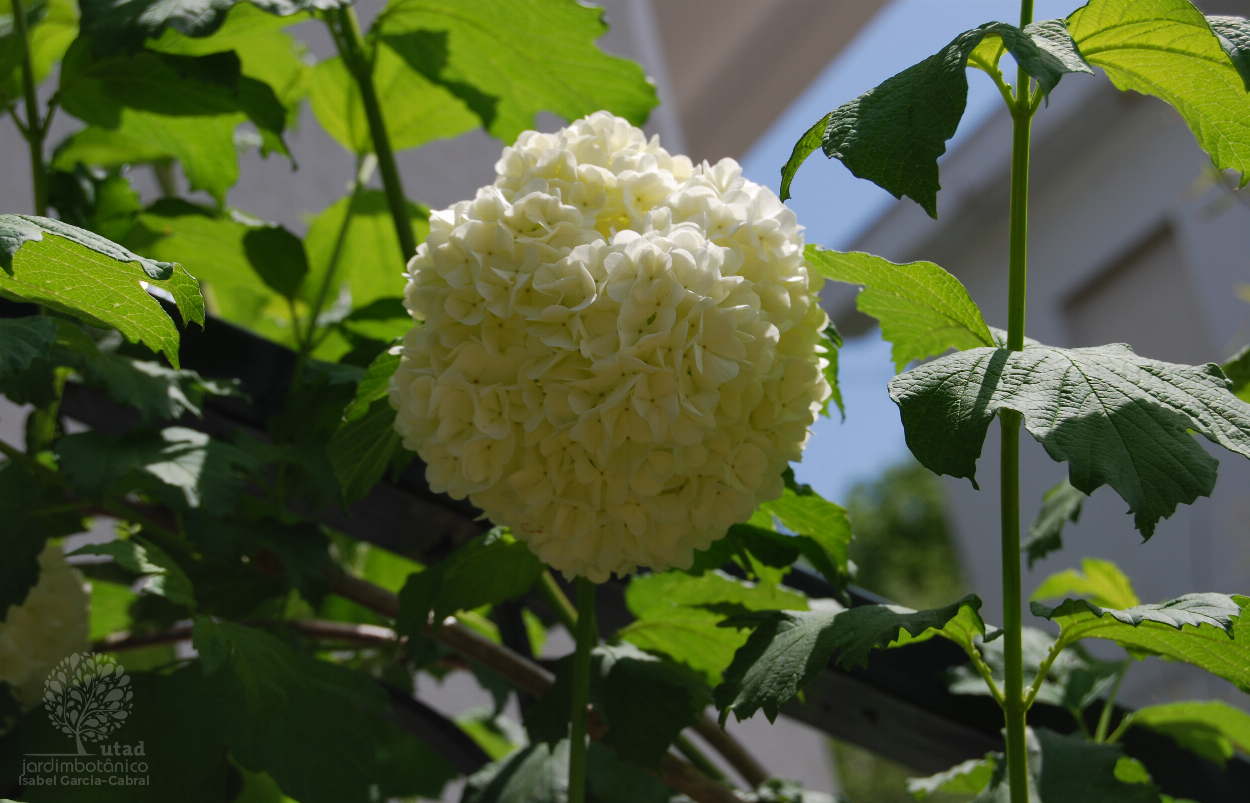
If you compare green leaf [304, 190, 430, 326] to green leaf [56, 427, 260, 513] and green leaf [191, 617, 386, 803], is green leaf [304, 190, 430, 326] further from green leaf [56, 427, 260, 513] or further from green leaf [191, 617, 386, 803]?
green leaf [191, 617, 386, 803]

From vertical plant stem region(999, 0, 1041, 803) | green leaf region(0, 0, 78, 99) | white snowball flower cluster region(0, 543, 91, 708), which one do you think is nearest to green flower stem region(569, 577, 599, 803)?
vertical plant stem region(999, 0, 1041, 803)

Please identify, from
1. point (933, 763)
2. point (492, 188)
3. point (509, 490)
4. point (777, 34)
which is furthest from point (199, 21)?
point (777, 34)

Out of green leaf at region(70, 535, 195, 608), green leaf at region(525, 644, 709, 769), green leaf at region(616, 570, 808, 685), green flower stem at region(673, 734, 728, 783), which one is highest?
green leaf at region(616, 570, 808, 685)

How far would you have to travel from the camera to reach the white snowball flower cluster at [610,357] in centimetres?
46

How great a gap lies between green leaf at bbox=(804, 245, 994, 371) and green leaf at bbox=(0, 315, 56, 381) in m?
0.37

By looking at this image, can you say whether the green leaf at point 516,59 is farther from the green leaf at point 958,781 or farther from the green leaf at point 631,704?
the green leaf at point 958,781

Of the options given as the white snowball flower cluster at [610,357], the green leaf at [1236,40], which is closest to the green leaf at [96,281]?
the white snowball flower cluster at [610,357]

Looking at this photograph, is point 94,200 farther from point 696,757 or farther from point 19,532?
point 696,757

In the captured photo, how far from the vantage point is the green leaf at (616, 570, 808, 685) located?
67cm

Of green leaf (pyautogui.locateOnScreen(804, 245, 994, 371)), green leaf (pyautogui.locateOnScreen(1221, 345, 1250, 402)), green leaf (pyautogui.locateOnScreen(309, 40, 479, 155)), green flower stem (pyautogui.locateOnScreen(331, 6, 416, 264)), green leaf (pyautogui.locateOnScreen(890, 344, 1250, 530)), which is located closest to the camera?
green leaf (pyautogui.locateOnScreen(890, 344, 1250, 530))

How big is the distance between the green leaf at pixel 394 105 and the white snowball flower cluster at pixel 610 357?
1.24ft

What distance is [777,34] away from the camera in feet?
17.4

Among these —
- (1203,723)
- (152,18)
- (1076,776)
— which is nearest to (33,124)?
(152,18)

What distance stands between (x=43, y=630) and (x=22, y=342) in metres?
0.32
